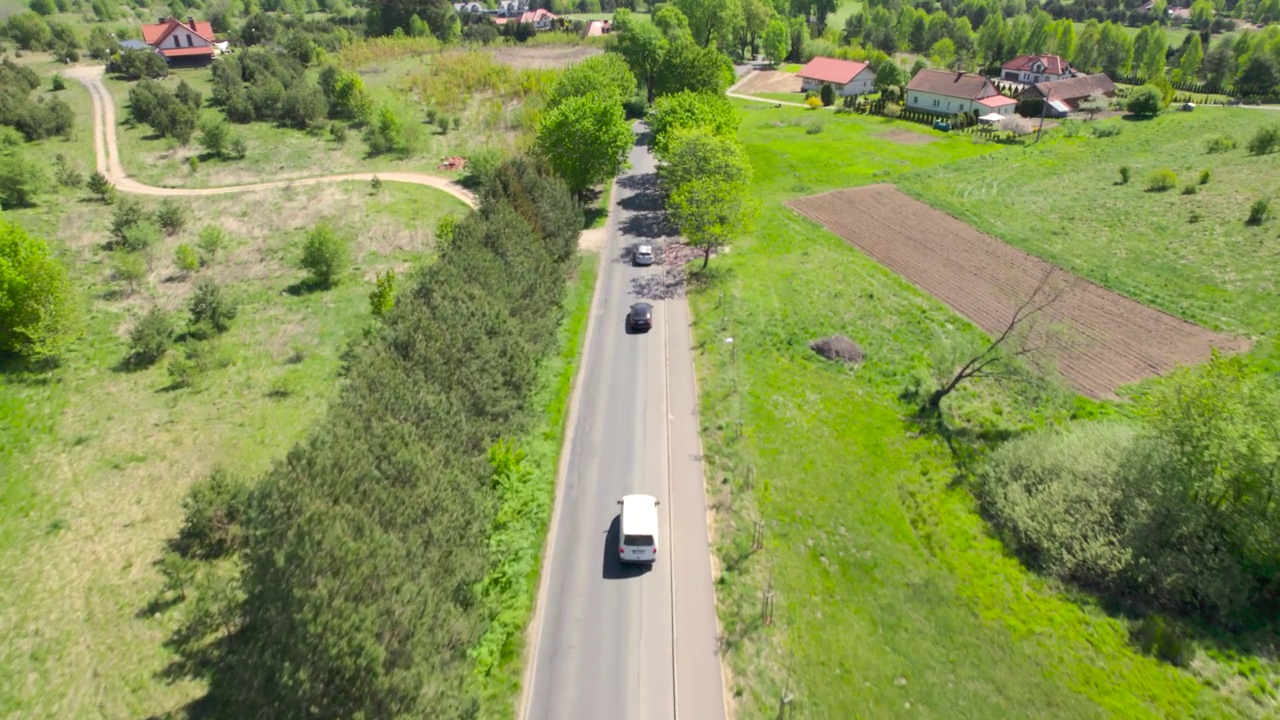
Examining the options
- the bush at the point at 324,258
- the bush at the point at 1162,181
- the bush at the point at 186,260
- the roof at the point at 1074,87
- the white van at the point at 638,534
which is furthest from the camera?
the roof at the point at 1074,87

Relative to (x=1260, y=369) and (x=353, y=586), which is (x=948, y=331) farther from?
(x=353, y=586)

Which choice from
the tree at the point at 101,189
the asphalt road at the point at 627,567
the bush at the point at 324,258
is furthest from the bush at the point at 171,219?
the asphalt road at the point at 627,567

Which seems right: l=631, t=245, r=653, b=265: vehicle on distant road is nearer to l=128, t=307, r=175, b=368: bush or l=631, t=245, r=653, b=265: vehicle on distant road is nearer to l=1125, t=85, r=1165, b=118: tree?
l=128, t=307, r=175, b=368: bush

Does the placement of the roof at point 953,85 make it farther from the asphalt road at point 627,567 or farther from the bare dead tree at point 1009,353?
the asphalt road at point 627,567

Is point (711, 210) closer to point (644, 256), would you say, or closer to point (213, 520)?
point (644, 256)

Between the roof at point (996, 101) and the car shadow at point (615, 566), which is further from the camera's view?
the roof at point (996, 101)

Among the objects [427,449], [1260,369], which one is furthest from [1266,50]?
[427,449]
